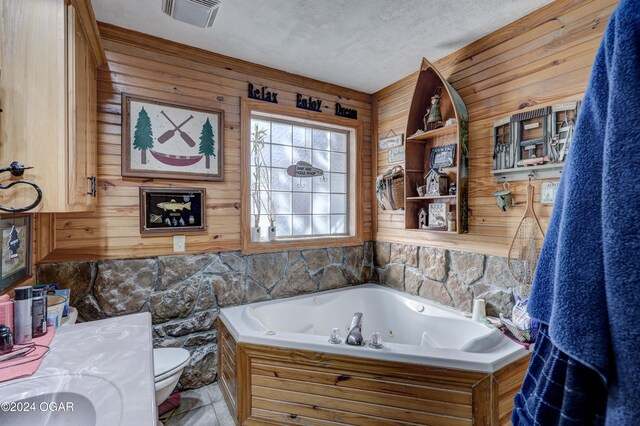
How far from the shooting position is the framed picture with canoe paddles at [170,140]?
216cm

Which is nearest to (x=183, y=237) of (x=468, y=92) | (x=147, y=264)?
(x=147, y=264)

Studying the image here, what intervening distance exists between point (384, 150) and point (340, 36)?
124cm

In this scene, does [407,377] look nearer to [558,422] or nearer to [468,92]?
[558,422]

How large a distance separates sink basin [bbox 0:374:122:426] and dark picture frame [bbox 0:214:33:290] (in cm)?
70

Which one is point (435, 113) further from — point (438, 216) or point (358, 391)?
point (358, 391)

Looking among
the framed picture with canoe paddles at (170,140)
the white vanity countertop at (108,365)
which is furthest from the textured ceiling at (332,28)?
the white vanity countertop at (108,365)

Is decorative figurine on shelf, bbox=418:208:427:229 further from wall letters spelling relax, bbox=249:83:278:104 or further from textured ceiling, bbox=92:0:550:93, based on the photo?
wall letters spelling relax, bbox=249:83:278:104

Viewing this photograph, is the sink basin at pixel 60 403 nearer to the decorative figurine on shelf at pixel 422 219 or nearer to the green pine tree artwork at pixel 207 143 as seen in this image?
the green pine tree artwork at pixel 207 143

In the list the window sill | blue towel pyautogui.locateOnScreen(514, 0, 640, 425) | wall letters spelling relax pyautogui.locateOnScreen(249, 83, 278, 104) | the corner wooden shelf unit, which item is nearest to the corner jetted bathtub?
the window sill

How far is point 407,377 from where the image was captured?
1581 millimetres

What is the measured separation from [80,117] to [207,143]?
3.19ft

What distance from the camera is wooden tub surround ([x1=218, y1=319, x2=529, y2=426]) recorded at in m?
1.52

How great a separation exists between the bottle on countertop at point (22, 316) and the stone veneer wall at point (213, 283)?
2.63 feet

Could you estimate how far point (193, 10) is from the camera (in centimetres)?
187
